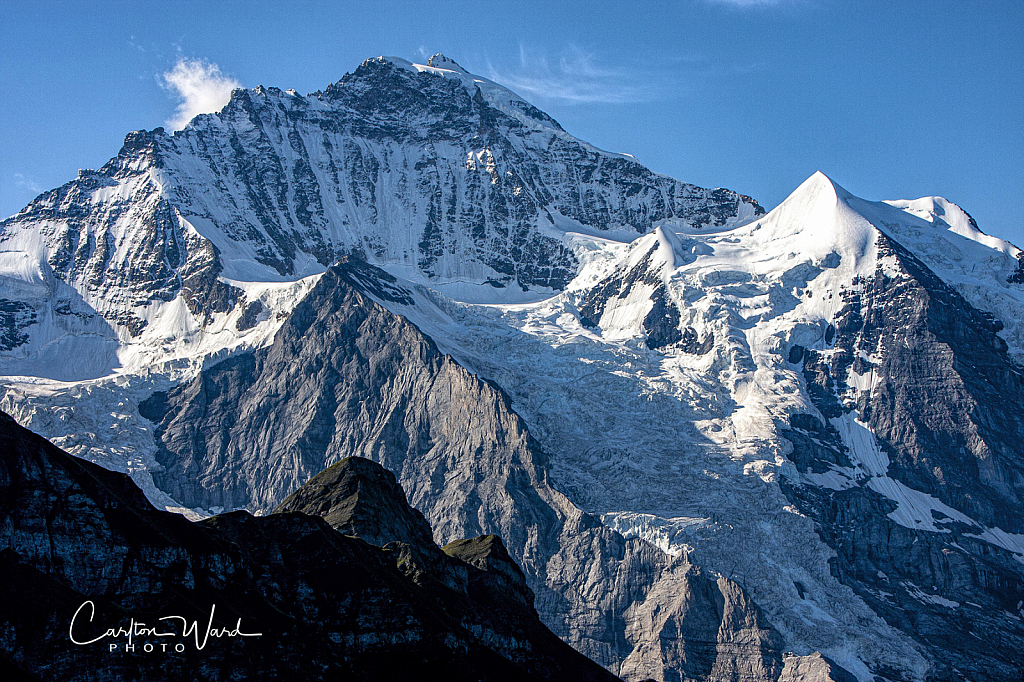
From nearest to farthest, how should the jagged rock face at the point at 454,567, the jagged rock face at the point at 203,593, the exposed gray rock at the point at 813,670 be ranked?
the jagged rock face at the point at 203,593
the jagged rock face at the point at 454,567
the exposed gray rock at the point at 813,670

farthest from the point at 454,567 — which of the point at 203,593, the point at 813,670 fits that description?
the point at 813,670

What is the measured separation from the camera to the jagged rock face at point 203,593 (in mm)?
49656

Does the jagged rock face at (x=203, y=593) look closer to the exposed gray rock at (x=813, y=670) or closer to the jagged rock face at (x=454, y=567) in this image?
the jagged rock face at (x=454, y=567)

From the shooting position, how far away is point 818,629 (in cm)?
16912

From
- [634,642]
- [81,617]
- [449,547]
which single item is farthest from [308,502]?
[634,642]

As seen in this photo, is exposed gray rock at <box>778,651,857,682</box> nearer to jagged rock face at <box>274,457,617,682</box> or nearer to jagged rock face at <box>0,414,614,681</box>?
jagged rock face at <box>274,457,617,682</box>

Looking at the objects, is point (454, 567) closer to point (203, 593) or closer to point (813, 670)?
point (203, 593)

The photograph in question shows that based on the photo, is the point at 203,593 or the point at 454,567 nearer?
the point at 203,593

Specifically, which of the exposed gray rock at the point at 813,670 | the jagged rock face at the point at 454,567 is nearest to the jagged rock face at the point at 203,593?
the jagged rock face at the point at 454,567

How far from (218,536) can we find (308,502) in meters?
20.5

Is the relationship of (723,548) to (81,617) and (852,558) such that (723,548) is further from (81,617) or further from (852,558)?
(81,617)

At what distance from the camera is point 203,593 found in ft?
182

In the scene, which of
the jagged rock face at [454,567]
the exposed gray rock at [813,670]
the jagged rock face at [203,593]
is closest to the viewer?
the jagged rock face at [203,593]

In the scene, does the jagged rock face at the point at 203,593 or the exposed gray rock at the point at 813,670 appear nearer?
the jagged rock face at the point at 203,593
